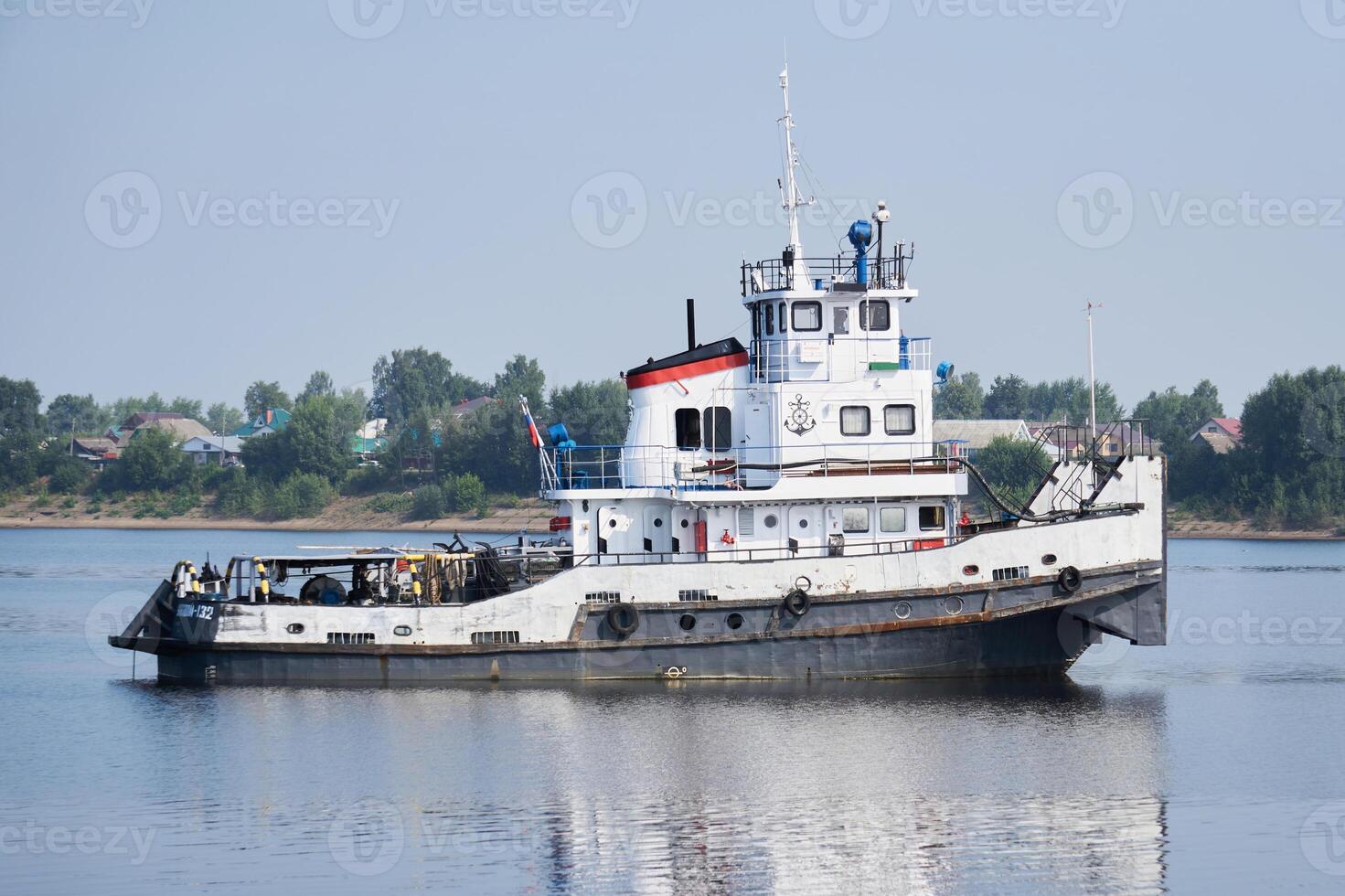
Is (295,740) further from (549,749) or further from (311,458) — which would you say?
(311,458)

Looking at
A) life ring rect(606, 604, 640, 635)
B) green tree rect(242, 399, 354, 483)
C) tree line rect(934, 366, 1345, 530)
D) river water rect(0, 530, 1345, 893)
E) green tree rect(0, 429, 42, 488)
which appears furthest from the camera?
green tree rect(0, 429, 42, 488)

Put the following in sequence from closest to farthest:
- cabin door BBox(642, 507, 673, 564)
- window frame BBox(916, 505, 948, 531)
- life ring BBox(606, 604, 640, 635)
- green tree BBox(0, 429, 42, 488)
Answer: life ring BBox(606, 604, 640, 635) < window frame BBox(916, 505, 948, 531) < cabin door BBox(642, 507, 673, 564) < green tree BBox(0, 429, 42, 488)

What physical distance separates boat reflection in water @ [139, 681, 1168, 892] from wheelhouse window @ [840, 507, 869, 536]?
255 cm

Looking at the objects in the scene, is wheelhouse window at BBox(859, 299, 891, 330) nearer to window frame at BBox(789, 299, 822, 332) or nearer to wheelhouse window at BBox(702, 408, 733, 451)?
window frame at BBox(789, 299, 822, 332)

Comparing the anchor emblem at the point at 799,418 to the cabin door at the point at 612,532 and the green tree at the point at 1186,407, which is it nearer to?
the cabin door at the point at 612,532

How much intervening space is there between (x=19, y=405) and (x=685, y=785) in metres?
115

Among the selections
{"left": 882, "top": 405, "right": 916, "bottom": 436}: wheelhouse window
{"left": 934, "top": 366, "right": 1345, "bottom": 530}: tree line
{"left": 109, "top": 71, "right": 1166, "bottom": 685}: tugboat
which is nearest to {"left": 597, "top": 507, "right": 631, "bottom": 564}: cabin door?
{"left": 109, "top": 71, "right": 1166, "bottom": 685}: tugboat

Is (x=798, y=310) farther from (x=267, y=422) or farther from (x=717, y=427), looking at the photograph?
(x=267, y=422)

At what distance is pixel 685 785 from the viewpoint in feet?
69.6

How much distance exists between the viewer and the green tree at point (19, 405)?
123 meters

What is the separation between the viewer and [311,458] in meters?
89.7

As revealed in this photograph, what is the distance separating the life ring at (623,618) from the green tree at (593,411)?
150 ft

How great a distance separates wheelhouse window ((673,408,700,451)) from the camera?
28.4m

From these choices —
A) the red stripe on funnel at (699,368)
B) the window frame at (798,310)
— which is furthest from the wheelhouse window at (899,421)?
the red stripe on funnel at (699,368)
